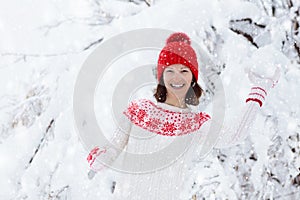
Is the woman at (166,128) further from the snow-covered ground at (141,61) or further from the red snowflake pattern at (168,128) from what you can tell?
the snow-covered ground at (141,61)

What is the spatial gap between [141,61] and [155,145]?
61 cm

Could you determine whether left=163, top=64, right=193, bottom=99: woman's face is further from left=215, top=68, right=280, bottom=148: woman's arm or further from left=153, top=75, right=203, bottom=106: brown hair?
left=215, top=68, right=280, bottom=148: woman's arm

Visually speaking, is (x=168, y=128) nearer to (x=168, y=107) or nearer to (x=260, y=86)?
(x=168, y=107)

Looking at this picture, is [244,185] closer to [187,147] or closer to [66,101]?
[187,147]

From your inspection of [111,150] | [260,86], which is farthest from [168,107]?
[260,86]

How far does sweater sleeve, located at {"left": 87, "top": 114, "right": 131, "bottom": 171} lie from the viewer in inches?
72.6

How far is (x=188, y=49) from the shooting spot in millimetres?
1899

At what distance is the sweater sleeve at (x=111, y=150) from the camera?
1.84 m

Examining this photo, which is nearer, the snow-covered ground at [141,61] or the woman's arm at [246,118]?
the woman's arm at [246,118]

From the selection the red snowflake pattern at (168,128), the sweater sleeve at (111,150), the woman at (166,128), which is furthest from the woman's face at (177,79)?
the sweater sleeve at (111,150)

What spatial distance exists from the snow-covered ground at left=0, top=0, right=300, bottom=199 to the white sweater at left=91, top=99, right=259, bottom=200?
352mm

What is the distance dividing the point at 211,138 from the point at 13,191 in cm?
122

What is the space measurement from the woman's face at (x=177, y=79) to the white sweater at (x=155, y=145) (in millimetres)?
76

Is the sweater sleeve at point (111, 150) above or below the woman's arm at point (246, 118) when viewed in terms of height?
below
